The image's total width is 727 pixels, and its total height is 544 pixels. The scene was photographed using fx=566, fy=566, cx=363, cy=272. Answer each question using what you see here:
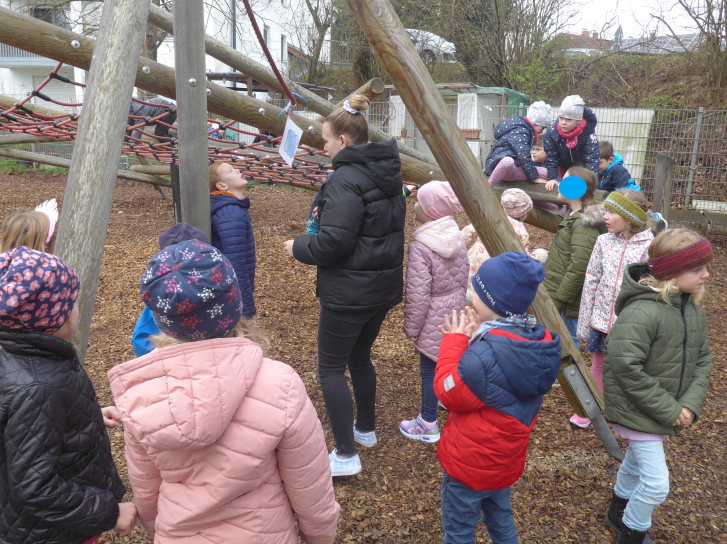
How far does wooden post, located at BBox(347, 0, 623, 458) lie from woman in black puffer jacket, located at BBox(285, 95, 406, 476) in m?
0.19

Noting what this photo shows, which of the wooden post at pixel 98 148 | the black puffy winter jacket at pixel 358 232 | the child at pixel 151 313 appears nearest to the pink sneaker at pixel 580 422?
the black puffy winter jacket at pixel 358 232

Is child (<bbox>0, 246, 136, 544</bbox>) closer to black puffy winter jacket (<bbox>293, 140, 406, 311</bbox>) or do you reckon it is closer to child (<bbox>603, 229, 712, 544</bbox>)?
black puffy winter jacket (<bbox>293, 140, 406, 311</bbox>)

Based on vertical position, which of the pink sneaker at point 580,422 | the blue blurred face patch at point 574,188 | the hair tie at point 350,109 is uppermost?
the hair tie at point 350,109

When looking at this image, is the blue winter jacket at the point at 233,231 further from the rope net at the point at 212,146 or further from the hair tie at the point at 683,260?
the hair tie at the point at 683,260

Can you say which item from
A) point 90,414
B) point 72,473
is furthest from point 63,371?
point 72,473

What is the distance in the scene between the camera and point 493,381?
5.94 feet

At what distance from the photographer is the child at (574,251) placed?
3.46 meters

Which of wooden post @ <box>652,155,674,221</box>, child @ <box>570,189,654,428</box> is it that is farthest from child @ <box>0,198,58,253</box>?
wooden post @ <box>652,155,674,221</box>

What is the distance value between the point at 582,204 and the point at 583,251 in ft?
1.56

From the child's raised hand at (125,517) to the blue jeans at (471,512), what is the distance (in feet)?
3.40

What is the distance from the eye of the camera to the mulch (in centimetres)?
254

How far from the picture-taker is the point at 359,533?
2471 millimetres

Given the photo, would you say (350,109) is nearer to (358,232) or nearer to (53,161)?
(358,232)

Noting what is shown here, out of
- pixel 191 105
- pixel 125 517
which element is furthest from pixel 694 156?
pixel 125 517
